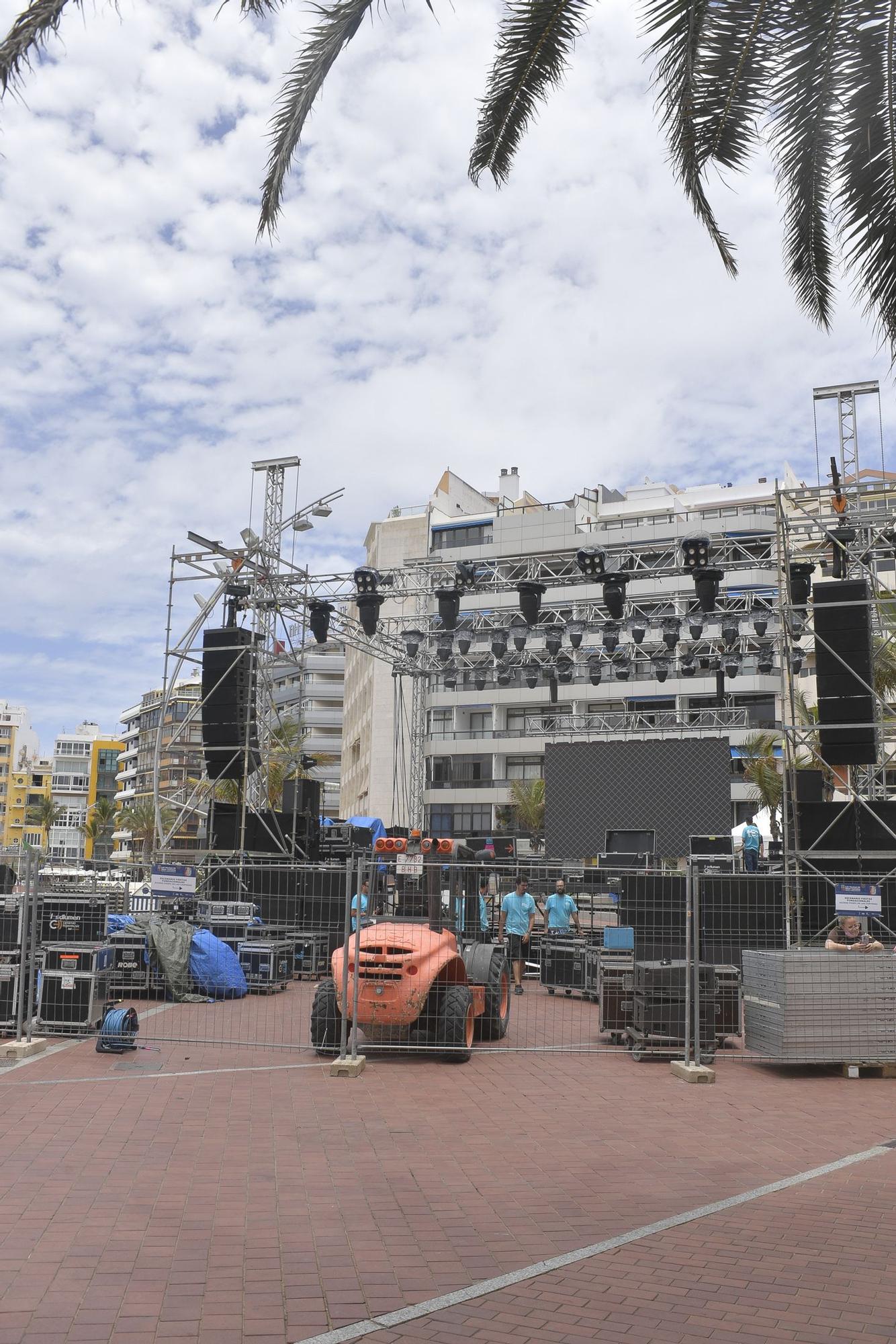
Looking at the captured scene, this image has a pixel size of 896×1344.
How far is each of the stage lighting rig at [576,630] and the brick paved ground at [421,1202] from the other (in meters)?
15.4

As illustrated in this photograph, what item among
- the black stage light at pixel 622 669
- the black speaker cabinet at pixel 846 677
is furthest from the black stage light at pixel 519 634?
the black speaker cabinet at pixel 846 677

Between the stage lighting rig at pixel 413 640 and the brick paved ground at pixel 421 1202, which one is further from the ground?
the stage lighting rig at pixel 413 640

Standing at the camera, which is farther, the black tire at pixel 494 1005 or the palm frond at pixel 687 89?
the black tire at pixel 494 1005

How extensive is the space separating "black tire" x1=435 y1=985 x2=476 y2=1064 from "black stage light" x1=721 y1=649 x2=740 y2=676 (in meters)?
16.5

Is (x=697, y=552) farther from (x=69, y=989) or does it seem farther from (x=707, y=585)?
→ (x=69, y=989)

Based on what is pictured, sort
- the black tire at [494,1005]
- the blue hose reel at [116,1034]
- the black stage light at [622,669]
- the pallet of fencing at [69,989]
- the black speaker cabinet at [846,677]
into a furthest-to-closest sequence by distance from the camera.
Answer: the black stage light at [622,669]
the black speaker cabinet at [846,677]
the black tire at [494,1005]
the pallet of fencing at [69,989]
the blue hose reel at [116,1034]

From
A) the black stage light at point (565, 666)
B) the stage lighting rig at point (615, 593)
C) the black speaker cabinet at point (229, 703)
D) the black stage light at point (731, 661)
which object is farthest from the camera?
the black stage light at point (565, 666)

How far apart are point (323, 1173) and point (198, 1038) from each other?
208 inches

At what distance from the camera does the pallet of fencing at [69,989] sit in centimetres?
1155

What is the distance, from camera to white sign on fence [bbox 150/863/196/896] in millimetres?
13031

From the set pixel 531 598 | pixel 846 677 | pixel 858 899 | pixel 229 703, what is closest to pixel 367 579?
pixel 531 598

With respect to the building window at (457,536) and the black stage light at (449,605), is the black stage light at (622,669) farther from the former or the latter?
the building window at (457,536)

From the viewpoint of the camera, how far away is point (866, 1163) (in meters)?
7.53

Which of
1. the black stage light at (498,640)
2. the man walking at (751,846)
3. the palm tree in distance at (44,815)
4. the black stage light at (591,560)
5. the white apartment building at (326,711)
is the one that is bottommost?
the man walking at (751,846)
